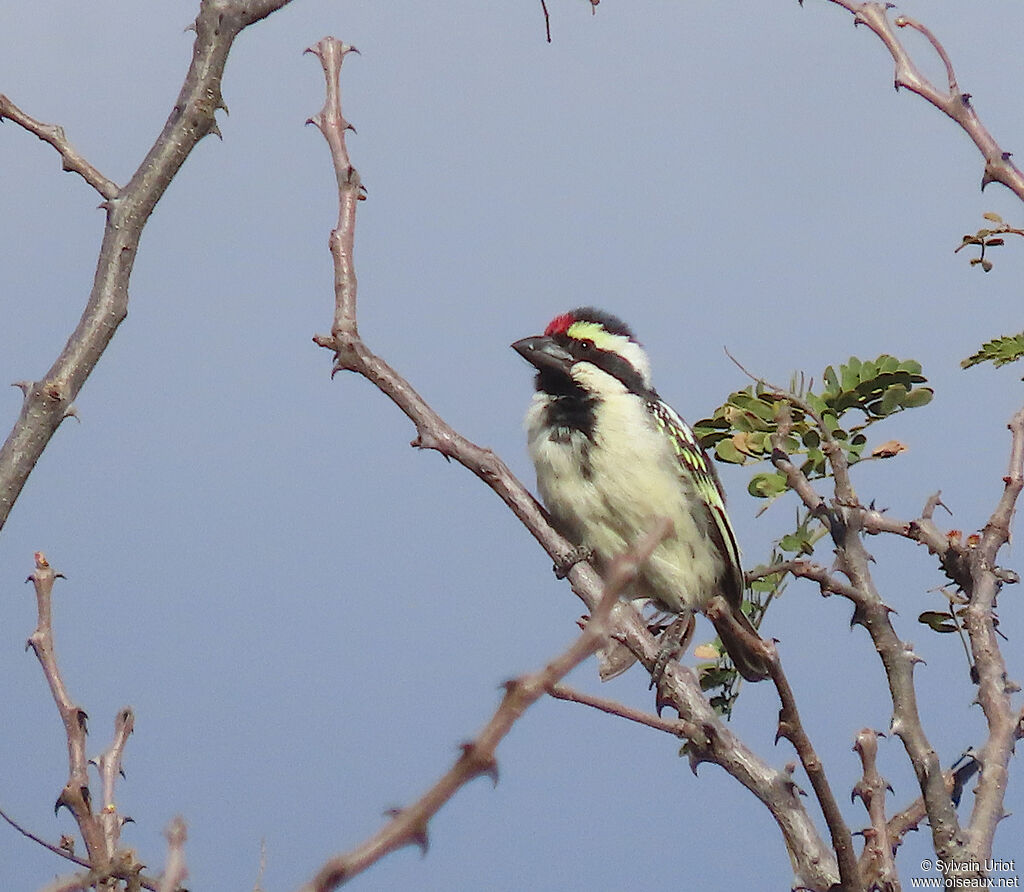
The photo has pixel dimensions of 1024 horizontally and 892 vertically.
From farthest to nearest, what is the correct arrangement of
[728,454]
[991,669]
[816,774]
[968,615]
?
[728,454], [968,615], [991,669], [816,774]

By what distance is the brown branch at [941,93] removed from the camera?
3.63 metres

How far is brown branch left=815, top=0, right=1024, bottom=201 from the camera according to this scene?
3631 mm

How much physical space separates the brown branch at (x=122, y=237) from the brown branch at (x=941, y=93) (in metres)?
1.71

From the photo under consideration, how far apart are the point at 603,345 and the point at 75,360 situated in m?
3.02

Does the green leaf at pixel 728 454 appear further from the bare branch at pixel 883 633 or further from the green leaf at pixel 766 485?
the bare branch at pixel 883 633

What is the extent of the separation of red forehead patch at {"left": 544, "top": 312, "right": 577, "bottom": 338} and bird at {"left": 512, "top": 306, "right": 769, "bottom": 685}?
0.12 metres

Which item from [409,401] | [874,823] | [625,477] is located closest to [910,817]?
[874,823]

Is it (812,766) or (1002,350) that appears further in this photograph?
(1002,350)

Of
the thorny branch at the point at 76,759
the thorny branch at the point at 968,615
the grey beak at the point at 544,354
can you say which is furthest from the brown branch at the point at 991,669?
the grey beak at the point at 544,354

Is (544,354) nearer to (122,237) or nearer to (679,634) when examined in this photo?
(679,634)

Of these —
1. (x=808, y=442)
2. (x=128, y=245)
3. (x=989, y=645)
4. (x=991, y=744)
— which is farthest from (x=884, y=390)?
(x=128, y=245)

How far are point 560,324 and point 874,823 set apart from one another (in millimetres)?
3335

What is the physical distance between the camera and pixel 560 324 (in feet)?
18.7

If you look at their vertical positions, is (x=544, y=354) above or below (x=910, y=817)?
above
